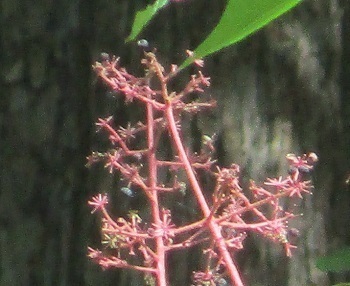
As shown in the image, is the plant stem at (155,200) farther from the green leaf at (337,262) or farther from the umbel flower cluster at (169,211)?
the green leaf at (337,262)

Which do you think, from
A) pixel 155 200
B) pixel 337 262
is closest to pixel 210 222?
pixel 155 200

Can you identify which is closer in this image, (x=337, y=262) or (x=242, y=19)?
(x=242, y=19)

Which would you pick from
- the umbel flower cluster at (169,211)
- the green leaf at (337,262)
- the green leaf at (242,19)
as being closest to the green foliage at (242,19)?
the green leaf at (242,19)

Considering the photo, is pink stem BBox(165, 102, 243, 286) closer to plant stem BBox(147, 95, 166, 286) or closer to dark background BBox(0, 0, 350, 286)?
plant stem BBox(147, 95, 166, 286)

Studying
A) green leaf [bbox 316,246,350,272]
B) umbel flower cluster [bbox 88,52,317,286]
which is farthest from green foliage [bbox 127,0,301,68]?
green leaf [bbox 316,246,350,272]

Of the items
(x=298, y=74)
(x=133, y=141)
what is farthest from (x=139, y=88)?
(x=298, y=74)

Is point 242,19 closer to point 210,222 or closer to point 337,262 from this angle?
point 210,222
